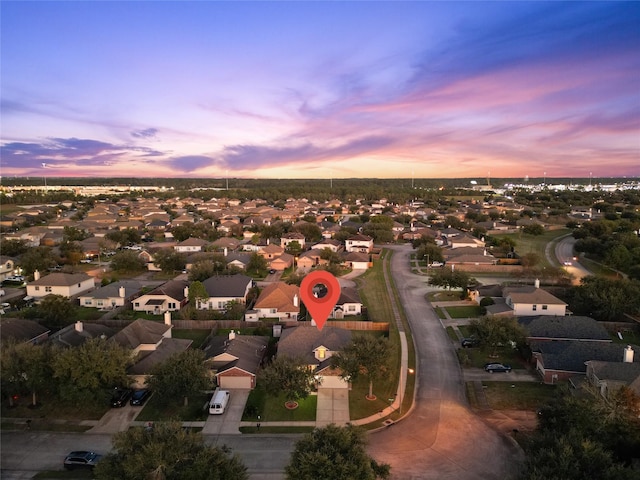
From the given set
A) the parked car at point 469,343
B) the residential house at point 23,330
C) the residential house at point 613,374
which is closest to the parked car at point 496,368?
the parked car at point 469,343

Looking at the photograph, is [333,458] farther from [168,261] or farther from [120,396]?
[168,261]

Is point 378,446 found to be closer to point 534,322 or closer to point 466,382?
point 466,382

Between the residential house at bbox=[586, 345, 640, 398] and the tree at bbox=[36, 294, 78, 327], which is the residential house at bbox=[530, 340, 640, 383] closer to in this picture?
the residential house at bbox=[586, 345, 640, 398]

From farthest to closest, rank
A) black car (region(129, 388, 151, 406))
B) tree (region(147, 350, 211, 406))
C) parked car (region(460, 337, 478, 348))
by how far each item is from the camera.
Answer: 1. parked car (region(460, 337, 478, 348))
2. black car (region(129, 388, 151, 406))
3. tree (region(147, 350, 211, 406))

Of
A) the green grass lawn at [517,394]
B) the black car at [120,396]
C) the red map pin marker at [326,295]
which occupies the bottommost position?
the green grass lawn at [517,394]

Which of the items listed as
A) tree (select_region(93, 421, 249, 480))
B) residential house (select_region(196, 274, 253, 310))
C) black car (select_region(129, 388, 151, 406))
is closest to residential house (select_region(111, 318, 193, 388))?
black car (select_region(129, 388, 151, 406))

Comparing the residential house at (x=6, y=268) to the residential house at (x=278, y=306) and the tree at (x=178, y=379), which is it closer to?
the residential house at (x=278, y=306)
